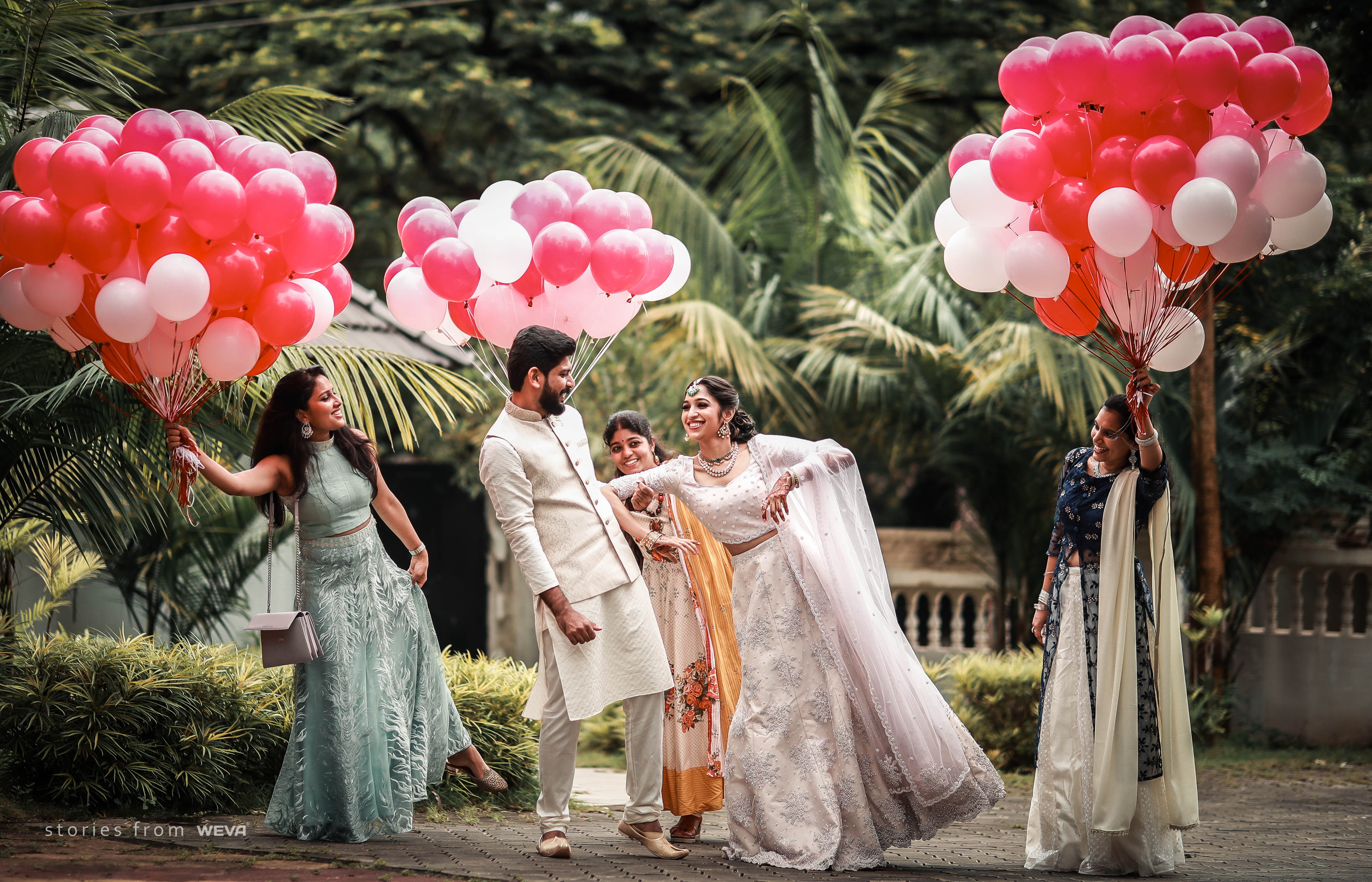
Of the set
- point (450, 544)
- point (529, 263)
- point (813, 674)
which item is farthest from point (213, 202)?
point (450, 544)

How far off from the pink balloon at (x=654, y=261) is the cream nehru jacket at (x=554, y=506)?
0.97m

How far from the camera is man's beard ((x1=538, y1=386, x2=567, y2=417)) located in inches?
178

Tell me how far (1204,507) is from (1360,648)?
1447 millimetres

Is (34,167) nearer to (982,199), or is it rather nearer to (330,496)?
(330,496)

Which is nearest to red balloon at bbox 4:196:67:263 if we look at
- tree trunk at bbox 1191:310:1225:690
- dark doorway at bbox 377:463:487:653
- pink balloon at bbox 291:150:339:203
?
pink balloon at bbox 291:150:339:203

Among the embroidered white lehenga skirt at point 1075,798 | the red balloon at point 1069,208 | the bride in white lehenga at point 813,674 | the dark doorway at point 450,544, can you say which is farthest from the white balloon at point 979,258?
the dark doorway at point 450,544

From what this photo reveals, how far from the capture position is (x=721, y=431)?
4.69 meters

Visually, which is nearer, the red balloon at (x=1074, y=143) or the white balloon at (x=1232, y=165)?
the white balloon at (x=1232, y=165)

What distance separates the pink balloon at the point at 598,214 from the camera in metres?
5.12

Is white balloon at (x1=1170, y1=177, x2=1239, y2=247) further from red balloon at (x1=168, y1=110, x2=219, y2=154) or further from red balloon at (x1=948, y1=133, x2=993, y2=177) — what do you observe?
red balloon at (x1=168, y1=110, x2=219, y2=154)

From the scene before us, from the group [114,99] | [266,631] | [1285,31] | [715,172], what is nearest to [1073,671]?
[1285,31]

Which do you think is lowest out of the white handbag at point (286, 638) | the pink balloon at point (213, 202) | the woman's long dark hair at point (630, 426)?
the white handbag at point (286, 638)

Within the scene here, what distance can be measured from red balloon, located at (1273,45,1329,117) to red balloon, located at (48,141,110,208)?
170 inches

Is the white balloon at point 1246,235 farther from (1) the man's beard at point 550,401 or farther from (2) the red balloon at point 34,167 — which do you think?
(2) the red balloon at point 34,167
